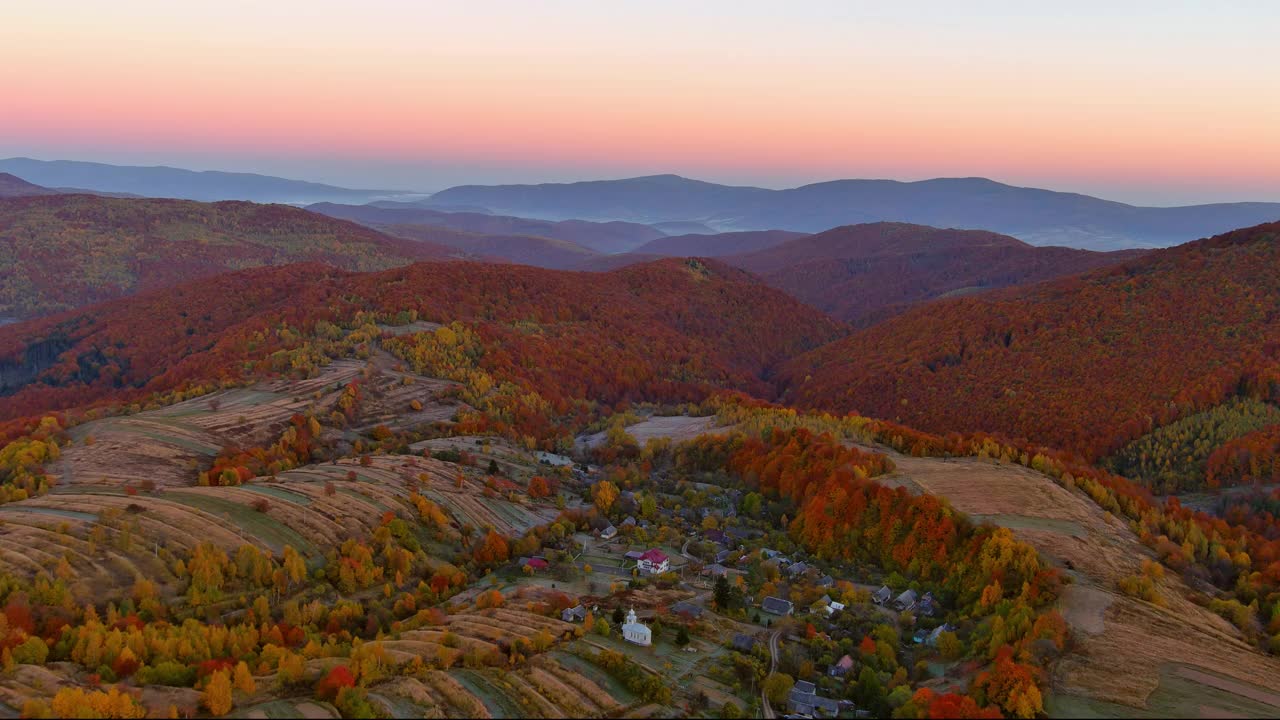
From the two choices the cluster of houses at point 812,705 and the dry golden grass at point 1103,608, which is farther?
the dry golden grass at point 1103,608

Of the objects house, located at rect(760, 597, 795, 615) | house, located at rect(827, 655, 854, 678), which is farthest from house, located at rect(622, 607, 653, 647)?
house, located at rect(827, 655, 854, 678)

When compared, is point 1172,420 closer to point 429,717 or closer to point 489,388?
point 489,388

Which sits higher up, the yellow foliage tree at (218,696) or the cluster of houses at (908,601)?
the yellow foliage tree at (218,696)

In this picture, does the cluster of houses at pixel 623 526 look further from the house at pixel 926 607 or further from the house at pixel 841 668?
the house at pixel 841 668

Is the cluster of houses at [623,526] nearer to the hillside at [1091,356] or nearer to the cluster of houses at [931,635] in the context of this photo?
the cluster of houses at [931,635]

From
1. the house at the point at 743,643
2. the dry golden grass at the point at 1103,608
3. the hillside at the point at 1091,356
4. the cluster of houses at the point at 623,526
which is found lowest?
the cluster of houses at the point at 623,526

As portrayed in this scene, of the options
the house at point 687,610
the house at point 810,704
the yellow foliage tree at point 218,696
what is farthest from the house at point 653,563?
the yellow foliage tree at point 218,696

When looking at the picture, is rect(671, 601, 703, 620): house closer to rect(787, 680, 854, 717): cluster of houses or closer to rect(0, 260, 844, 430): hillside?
rect(787, 680, 854, 717): cluster of houses

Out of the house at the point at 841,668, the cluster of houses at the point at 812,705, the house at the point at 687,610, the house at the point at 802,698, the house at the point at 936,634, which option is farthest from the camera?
the house at the point at 687,610

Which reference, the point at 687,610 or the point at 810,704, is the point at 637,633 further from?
the point at 810,704

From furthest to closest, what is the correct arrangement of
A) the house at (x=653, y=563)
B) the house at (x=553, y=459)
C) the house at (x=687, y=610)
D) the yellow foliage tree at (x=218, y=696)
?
the house at (x=553, y=459) < the house at (x=653, y=563) < the house at (x=687, y=610) < the yellow foliage tree at (x=218, y=696)
